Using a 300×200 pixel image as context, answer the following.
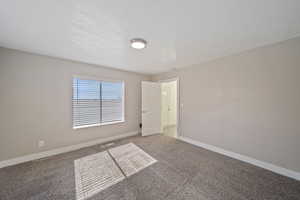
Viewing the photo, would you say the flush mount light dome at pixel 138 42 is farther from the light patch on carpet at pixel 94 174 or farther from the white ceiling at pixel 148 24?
the light patch on carpet at pixel 94 174

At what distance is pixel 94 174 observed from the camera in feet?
6.22

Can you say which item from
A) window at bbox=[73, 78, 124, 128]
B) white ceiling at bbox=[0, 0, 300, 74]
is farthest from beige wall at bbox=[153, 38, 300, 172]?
window at bbox=[73, 78, 124, 128]

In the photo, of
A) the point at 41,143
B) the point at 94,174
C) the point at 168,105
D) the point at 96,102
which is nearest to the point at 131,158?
the point at 94,174

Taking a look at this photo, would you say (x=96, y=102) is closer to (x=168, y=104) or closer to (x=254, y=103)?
(x=168, y=104)

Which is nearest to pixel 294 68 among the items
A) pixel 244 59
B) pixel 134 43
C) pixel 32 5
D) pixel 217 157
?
pixel 244 59

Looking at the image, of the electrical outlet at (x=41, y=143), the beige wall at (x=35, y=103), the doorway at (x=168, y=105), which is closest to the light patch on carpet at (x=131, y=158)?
the beige wall at (x=35, y=103)

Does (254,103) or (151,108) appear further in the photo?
(151,108)

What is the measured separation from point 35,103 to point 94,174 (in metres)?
2.06

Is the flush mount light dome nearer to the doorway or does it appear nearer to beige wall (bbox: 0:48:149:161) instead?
beige wall (bbox: 0:48:149:161)

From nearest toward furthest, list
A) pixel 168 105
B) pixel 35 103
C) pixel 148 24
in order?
pixel 148 24 → pixel 35 103 → pixel 168 105

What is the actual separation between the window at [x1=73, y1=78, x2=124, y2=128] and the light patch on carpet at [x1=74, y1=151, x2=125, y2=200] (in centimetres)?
110

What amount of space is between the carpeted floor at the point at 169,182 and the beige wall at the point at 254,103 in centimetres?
45

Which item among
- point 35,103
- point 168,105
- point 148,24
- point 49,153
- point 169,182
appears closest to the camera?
point 148,24

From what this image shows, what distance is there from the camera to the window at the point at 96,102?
117 inches
